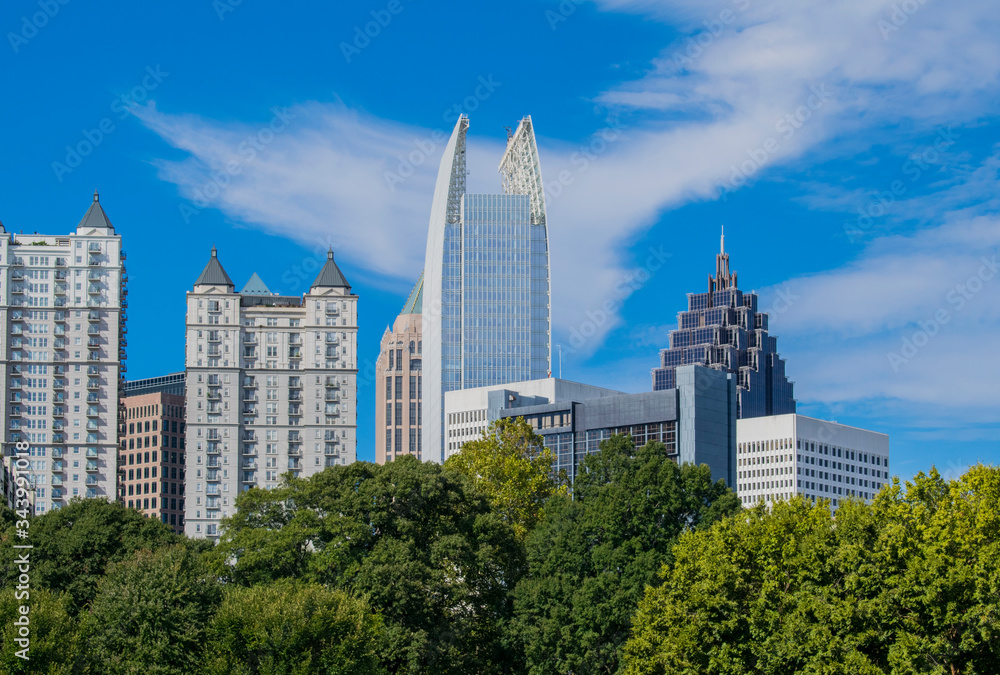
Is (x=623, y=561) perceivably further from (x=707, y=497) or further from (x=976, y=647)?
(x=976, y=647)

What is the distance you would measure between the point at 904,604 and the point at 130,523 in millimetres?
63211

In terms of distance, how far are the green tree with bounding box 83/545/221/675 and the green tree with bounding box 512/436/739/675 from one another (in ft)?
77.0

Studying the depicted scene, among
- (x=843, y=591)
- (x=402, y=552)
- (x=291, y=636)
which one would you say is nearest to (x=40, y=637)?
(x=291, y=636)

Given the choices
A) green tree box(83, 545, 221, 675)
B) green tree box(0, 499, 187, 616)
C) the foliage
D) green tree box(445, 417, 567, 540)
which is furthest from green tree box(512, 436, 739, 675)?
green tree box(0, 499, 187, 616)

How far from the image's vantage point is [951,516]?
73.6 meters

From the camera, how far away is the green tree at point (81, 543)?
99625 mm

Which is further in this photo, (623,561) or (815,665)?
(623,561)

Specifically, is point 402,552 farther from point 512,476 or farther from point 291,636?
point 512,476

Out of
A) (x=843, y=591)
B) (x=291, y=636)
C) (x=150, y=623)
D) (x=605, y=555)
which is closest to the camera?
(x=843, y=591)

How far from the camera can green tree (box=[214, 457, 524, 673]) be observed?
298 feet

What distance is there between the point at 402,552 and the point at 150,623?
18.2 metres

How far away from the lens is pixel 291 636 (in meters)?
79.1

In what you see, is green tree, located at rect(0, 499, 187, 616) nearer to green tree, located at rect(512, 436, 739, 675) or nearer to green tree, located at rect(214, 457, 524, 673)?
green tree, located at rect(214, 457, 524, 673)

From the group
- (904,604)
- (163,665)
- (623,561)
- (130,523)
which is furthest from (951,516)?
(130,523)
